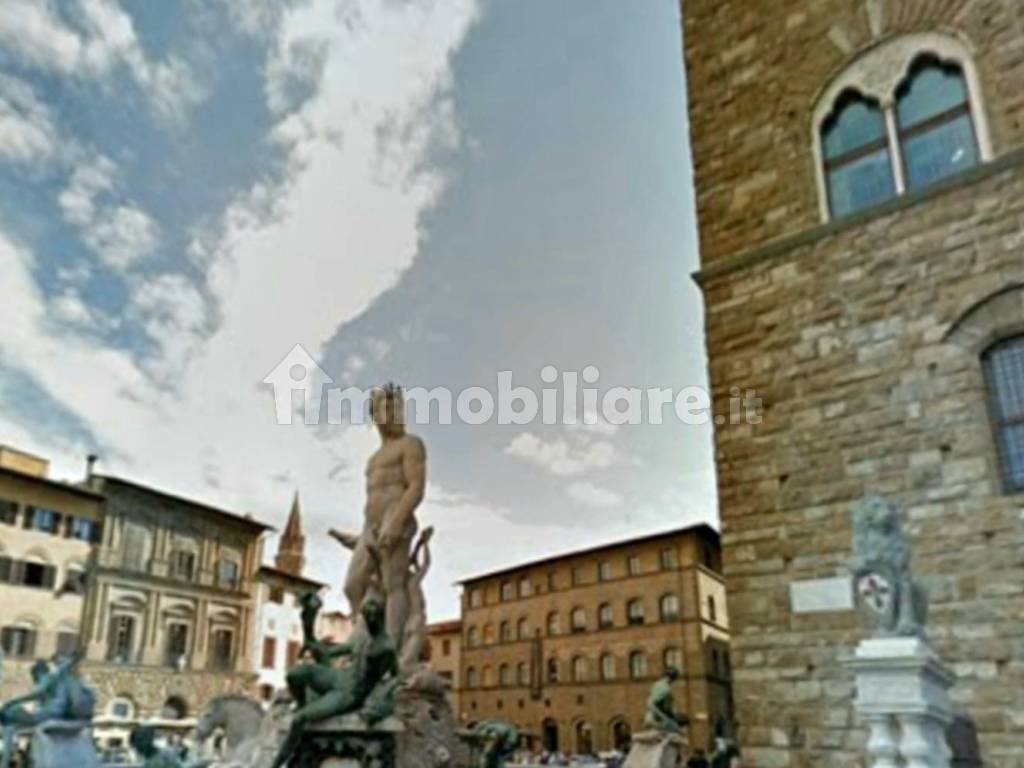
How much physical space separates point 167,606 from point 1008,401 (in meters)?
34.4

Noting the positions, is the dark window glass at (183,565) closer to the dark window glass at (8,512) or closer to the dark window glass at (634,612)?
the dark window glass at (8,512)

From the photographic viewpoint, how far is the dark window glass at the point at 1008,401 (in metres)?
6.58

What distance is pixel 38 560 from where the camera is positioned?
29141 millimetres

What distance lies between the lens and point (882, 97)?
8133 millimetres

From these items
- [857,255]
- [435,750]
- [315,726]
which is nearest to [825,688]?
[435,750]

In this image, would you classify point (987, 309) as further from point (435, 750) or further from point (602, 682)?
point (602, 682)

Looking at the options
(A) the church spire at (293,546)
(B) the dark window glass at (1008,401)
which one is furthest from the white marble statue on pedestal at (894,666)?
(A) the church spire at (293,546)

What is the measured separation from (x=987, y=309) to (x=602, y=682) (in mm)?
36787

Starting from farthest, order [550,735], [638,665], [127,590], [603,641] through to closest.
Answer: [550,735]
[603,641]
[638,665]
[127,590]

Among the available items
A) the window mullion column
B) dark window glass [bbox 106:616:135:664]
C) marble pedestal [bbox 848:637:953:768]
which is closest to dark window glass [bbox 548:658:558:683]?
dark window glass [bbox 106:616:135:664]

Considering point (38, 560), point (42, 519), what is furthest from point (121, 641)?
point (42, 519)

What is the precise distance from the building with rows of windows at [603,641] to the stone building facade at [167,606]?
1132 centimetres

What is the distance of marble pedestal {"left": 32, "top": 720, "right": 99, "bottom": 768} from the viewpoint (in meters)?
4.56

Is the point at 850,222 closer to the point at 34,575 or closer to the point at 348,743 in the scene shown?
the point at 348,743
